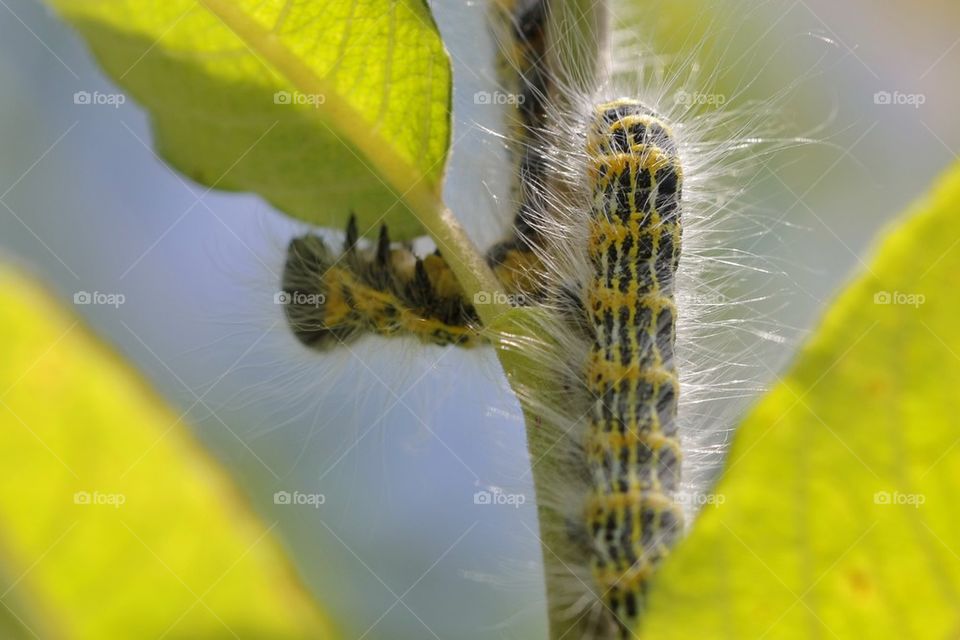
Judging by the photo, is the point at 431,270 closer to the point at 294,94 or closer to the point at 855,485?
the point at 294,94

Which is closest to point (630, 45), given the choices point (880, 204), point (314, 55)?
point (314, 55)

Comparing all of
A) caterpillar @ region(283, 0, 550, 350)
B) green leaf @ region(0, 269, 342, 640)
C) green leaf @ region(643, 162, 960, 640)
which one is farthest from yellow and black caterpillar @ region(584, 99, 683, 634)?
green leaf @ region(0, 269, 342, 640)

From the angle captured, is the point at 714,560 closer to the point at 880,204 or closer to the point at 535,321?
the point at 535,321

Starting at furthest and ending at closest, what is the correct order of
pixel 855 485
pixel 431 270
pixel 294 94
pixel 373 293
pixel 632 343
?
pixel 373 293 < pixel 431 270 < pixel 632 343 < pixel 294 94 < pixel 855 485

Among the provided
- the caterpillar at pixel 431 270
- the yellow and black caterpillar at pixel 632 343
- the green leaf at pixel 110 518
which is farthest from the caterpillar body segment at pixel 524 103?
the green leaf at pixel 110 518

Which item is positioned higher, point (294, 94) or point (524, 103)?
point (524, 103)

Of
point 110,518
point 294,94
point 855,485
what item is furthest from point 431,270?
point 855,485

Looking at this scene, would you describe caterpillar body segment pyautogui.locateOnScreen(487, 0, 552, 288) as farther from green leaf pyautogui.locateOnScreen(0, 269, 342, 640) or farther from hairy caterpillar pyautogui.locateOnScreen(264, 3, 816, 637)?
green leaf pyautogui.locateOnScreen(0, 269, 342, 640)
